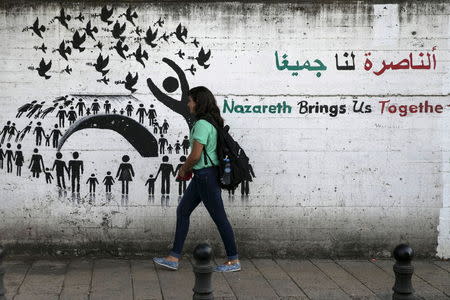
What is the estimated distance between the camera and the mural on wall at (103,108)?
759cm

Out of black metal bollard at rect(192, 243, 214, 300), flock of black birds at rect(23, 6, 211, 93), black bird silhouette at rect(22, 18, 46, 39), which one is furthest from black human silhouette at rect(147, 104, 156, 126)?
black metal bollard at rect(192, 243, 214, 300)

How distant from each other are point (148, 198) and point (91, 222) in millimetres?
686

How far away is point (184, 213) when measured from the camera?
23.6 ft

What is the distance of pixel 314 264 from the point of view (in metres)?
7.71

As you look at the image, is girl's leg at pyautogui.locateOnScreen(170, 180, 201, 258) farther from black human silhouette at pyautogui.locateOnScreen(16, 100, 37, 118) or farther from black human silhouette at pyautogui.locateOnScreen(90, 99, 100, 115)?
black human silhouette at pyautogui.locateOnScreen(16, 100, 37, 118)

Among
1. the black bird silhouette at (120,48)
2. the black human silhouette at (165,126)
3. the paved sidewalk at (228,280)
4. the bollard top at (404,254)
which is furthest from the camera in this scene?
the black human silhouette at (165,126)

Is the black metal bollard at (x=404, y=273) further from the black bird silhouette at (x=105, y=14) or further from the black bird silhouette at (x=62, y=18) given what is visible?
the black bird silhouette at (x=62, y=18)

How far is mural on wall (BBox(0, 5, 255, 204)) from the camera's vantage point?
7.59m

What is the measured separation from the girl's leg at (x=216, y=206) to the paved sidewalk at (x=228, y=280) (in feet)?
1.08

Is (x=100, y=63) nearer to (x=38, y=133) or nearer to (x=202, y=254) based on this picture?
(x=38, y=133)

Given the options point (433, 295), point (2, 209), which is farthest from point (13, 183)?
point (433, 295)

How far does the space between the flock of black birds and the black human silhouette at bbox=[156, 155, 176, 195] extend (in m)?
0.87

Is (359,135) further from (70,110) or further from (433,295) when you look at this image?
(70,110)

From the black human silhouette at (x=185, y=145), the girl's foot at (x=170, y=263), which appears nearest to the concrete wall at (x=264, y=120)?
the black human silhouette at (x=185, y=145)
